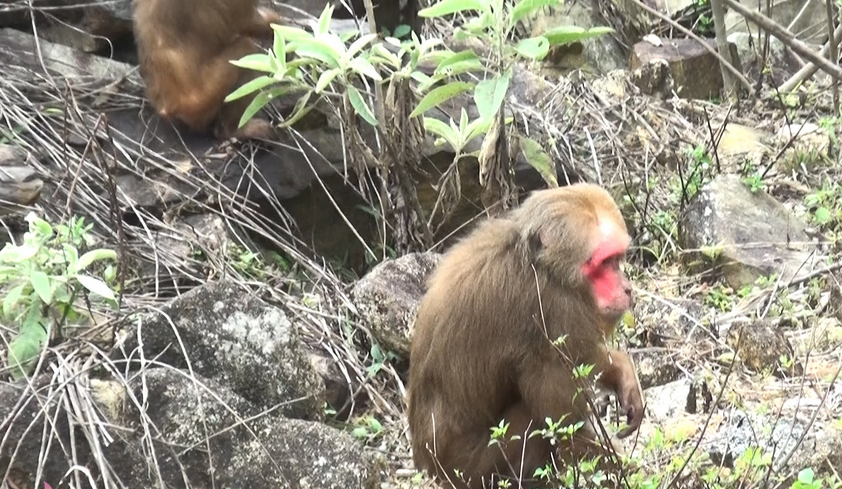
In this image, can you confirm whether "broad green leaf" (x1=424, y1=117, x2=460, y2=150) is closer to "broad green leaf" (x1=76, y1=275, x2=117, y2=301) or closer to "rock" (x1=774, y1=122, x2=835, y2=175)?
"broad green leaf" (x1=76, y1=275, x2=117, y2=301)

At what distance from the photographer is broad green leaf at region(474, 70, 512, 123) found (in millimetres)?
4758

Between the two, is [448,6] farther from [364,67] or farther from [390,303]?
[390,303]

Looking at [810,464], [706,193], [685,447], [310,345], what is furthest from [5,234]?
[706,193]

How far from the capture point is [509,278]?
3.90m

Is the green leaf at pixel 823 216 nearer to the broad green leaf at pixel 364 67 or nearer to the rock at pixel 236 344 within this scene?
the broad green leaf at pixel 364 67

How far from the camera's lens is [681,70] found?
30.9 feet

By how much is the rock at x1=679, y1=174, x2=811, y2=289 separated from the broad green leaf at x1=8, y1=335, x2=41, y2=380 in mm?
4156

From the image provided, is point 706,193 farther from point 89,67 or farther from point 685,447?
→ point 89,67

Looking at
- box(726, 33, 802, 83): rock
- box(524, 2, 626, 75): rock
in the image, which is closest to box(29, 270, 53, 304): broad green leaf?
box(524, 2, 626, 75): rock

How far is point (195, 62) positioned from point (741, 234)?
3962mm

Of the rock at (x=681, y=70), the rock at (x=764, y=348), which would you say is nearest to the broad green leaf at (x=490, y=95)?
the rock at (x=764, y=348)

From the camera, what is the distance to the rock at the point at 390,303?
5.35 metres

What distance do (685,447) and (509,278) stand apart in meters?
1.13

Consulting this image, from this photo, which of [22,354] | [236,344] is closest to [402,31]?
[236,344]
